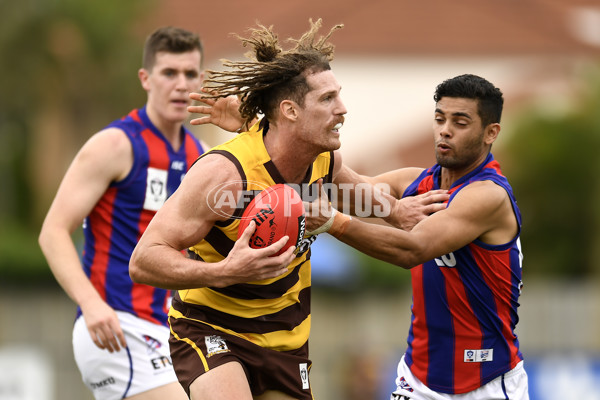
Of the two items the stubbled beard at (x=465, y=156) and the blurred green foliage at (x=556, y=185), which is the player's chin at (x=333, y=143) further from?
the blurred green foliage at (x=556, y=185)

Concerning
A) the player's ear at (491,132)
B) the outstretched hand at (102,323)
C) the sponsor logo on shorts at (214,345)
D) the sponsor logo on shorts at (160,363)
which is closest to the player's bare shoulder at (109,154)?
the outstretched hand at (102,323)

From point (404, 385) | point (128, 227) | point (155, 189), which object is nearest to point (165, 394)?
point (128, 227)

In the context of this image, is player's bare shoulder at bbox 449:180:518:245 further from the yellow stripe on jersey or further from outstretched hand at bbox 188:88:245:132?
outstretched hand at bbox 188:88:245:132

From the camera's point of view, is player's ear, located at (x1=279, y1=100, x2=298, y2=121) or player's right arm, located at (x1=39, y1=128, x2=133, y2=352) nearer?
player's ear, located at (x1=279, y1=100, x2=298, y2=121)

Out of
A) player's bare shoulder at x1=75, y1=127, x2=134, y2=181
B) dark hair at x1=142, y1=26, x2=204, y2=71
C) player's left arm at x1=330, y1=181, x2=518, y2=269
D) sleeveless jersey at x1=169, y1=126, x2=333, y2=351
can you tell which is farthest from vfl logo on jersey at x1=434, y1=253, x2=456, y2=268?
dark hair at x1=142, y1=26, x2=204, y2=71

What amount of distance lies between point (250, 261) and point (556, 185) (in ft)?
58.4

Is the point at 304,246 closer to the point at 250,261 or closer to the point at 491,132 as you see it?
the point at 250,261

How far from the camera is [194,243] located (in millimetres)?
5246

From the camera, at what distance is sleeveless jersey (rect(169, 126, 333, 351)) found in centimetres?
537

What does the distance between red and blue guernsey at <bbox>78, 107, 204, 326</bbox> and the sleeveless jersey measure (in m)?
1.06

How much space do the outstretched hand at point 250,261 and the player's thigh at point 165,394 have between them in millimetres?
1708

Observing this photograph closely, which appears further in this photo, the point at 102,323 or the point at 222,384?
the point at 102,323

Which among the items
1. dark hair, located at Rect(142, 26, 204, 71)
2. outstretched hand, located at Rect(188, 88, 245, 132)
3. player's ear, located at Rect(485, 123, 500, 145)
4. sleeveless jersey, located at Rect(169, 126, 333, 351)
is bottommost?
sleeveless jersey, located at Rect(169, 126, 333, 351)

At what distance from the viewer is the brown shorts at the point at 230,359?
5.34 meters
